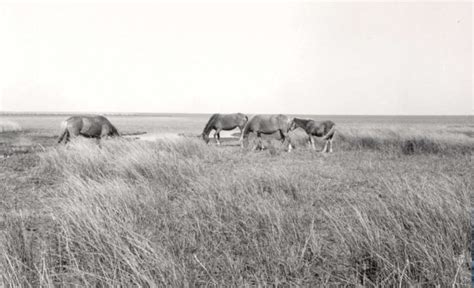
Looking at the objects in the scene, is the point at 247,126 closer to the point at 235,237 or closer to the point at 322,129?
the point at 322,129

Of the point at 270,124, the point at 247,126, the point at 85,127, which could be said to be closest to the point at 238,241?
the point at 85,127

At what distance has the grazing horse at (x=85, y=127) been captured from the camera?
12.0m

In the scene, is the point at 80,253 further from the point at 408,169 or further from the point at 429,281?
the point at 408,169

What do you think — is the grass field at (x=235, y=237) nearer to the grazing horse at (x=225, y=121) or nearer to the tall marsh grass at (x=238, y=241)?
the tall marsh grass at (x=238, y=241)

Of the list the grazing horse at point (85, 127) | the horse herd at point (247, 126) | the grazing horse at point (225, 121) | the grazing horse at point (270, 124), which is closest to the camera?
the grazing horse at point (85, 127)

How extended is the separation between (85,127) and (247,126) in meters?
8.17

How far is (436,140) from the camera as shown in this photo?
13.7 meters

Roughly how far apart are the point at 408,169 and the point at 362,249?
7096 mm

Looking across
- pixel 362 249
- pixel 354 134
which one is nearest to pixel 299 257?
pixel 362 249

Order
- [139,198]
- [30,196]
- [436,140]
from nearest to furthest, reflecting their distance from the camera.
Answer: [139,198], [30,196], [436,140]

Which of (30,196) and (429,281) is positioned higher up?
(429,281)

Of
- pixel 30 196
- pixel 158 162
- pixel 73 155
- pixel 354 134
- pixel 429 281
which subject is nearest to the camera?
pixel 429 281

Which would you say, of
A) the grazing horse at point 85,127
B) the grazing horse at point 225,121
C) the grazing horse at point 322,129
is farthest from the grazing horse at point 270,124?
the grazing horse at point 85,127

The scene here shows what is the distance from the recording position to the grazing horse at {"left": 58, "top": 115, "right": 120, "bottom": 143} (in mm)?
12047
